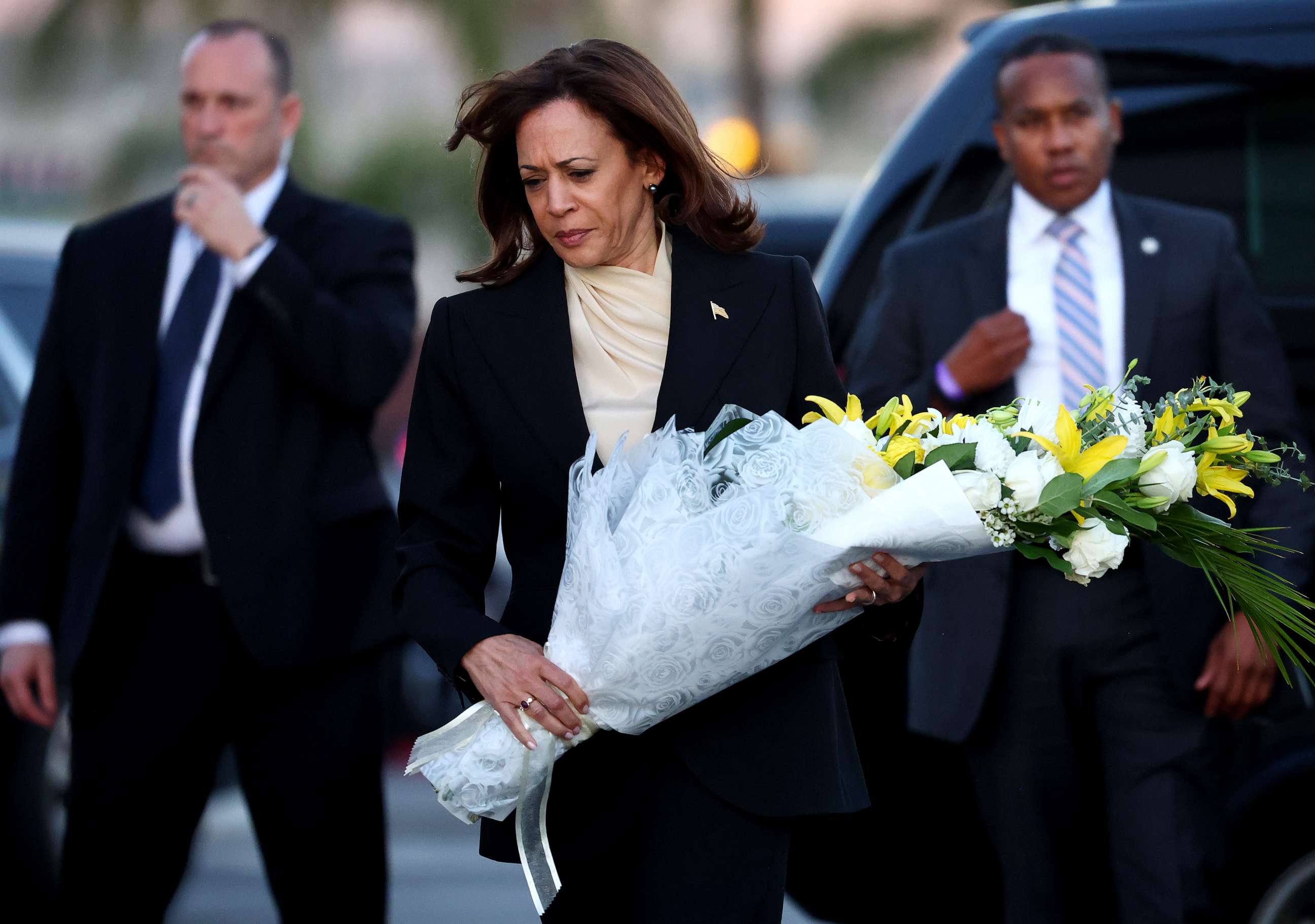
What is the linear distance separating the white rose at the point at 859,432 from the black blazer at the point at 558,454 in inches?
11.4

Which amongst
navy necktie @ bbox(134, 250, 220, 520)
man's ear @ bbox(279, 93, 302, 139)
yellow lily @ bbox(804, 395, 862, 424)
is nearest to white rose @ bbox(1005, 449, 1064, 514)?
yellow lily @ bbox(804, 395, 862, 424)

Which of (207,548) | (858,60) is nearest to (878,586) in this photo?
(207,548)

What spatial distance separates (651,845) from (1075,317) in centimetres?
172

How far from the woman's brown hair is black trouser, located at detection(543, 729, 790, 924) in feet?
2.60

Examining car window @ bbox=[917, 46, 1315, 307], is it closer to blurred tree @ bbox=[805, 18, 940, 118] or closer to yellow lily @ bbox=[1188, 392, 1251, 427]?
yellow lily @ bbox=[1188, 392, 1251, 427]

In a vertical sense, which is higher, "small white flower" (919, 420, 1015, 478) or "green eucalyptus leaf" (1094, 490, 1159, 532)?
"small white flower" (919, 420, 1015, 478)

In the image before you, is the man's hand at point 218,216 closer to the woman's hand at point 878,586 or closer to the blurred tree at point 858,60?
the woman's hand at point 878,586

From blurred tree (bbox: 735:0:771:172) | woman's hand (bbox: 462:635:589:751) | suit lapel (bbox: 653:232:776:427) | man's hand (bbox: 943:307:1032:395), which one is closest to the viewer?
woman's hand (bbox: 462:635:589:751)

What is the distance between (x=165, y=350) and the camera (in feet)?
13.9

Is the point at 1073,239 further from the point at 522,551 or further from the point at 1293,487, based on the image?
the point at 522,551

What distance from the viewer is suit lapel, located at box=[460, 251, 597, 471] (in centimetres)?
303

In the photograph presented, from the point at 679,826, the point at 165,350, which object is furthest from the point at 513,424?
the point at 165,350

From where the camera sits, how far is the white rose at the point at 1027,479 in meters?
2.70

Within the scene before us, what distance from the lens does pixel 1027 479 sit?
270 centimetres
